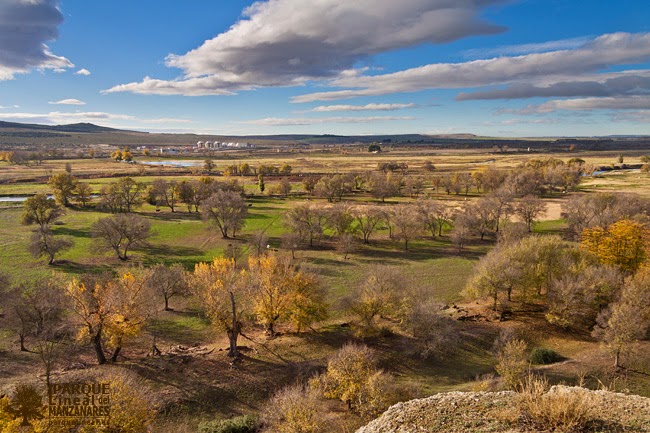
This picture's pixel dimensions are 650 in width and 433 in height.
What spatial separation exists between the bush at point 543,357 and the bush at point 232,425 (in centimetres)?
2697

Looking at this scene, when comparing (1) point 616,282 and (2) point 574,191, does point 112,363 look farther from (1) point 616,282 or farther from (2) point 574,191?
(2) point 574,191

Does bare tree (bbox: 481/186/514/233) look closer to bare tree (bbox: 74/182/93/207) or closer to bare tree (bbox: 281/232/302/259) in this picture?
bare tree (bbox: 281/232/302/259)

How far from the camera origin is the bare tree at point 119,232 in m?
66.7

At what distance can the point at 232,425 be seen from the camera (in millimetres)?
26109

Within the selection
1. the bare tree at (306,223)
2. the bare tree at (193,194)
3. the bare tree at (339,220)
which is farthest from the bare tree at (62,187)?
the bare tree at (339,220)

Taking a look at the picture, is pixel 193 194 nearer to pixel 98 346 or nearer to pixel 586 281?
A: pixel 98 346

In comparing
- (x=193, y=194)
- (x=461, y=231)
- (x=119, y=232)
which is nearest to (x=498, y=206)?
(x=461, y=231)

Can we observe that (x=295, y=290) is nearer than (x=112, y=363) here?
No

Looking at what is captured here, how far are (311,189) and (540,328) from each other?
101 metres

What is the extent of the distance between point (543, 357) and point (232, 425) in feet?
98.0

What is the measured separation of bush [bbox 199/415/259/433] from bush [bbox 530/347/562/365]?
2697 centimetres

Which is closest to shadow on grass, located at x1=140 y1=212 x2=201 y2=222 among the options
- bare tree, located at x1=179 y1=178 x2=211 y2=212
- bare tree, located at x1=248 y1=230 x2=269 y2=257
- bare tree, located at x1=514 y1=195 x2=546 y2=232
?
bare tree, located at x1=179 y1=178 x2=211 y2=212

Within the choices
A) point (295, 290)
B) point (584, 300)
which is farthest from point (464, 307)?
point (295, 290)

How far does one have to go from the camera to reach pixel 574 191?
438 ft
